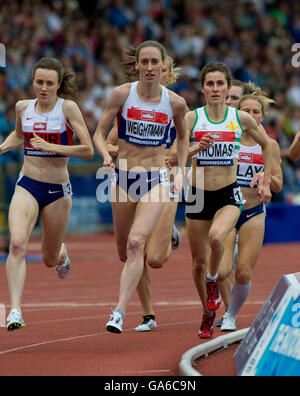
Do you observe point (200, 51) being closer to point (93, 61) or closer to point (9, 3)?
point (93, 61)

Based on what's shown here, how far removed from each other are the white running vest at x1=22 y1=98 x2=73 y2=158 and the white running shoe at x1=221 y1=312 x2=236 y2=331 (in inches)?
98.0

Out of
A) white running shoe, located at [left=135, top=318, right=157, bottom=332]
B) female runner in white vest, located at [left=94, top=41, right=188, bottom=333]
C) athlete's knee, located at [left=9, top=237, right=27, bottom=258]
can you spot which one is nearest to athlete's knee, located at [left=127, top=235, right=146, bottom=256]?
female runner in white vest, located at [left=94, top=41, right=188, bottom=333]

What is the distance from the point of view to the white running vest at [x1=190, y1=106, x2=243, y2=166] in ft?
31.6

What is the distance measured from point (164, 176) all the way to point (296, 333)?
3458 millimetres

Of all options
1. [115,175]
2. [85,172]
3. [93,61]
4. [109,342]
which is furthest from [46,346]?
[93,61]

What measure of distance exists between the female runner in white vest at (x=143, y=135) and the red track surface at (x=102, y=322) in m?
1.19

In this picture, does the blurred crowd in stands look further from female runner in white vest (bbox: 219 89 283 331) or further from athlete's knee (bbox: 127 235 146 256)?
athlete's knee (bbox: 127 235 146 256)

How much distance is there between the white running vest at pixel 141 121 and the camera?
30.0ft

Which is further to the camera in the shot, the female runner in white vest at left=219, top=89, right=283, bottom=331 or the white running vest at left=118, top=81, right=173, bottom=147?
the female runner in white vest at left=219, top=89, right=283, bottom=331

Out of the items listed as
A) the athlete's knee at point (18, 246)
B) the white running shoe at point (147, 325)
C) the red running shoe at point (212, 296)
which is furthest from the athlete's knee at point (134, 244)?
the white running shoe at point (147, 325)

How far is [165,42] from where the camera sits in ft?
86.2

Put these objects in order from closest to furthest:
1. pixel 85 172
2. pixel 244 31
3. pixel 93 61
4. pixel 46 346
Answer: pixel 46 346, pixel 85 172, pixel 93 61, pixel 244 31

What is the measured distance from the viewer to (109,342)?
9.09m
